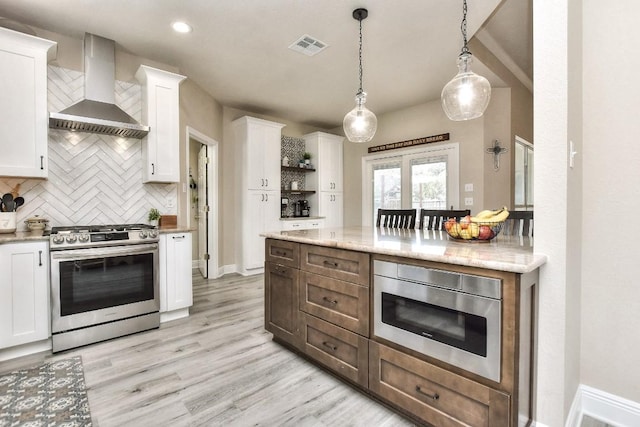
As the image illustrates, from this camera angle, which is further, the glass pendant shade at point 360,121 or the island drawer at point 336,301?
the glass pendant shade at point 360,121

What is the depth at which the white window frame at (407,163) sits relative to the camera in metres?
4.82

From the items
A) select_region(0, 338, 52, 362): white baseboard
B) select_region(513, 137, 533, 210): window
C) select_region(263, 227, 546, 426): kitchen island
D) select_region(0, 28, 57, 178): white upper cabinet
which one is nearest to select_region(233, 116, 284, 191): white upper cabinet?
select_region(0, 28, 57, 178): white upper cabinet

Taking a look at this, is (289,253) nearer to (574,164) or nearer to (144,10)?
(574,164)

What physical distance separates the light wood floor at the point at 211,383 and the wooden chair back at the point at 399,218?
69.8 inches

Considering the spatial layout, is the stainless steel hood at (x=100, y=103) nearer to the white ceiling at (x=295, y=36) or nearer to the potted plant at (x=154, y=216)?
the white ceiling at (x=295, y=36)

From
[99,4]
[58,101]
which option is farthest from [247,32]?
[58,101]

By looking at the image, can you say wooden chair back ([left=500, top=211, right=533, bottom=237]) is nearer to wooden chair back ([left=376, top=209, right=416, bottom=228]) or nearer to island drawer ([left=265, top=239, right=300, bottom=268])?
wooden chair back ([left=376, top=209, right=416, bottom=228])

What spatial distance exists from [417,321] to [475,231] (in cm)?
68

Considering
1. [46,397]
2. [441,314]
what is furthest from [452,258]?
[46,397]

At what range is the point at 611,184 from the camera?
1671 mm

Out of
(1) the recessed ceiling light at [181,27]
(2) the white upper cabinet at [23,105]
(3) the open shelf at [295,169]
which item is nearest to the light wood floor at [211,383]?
(2) the white upper cabinet at [23,105]

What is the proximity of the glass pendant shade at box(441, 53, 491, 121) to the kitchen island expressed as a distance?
38.5 inches

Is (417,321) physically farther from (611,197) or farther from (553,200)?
(611,197)

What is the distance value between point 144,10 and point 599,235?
362 cm
